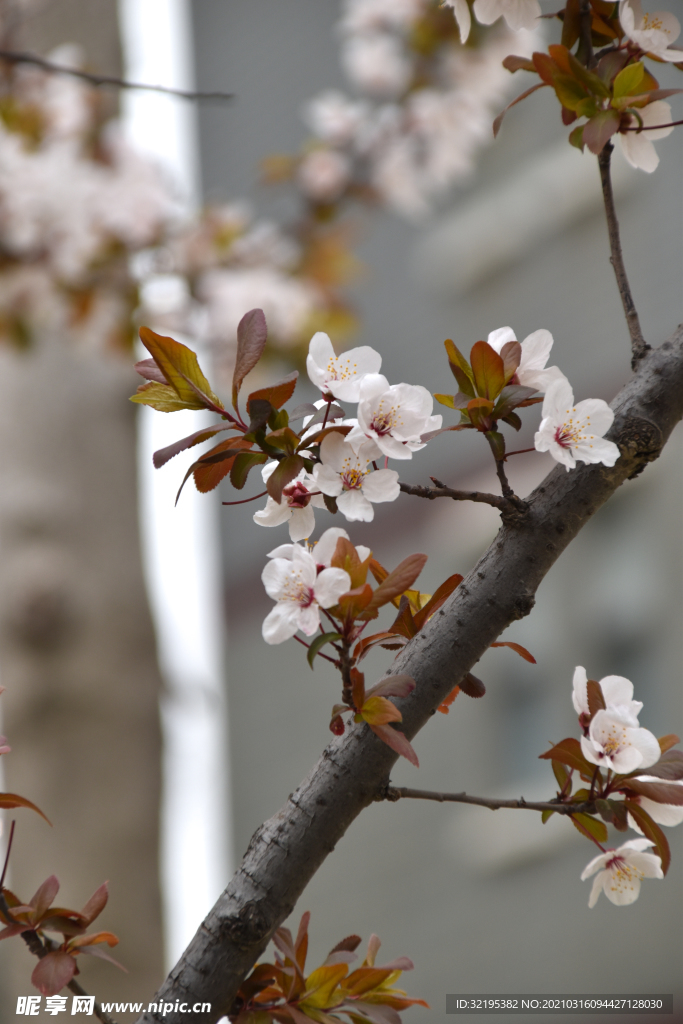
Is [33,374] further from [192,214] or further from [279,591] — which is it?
[279,591]

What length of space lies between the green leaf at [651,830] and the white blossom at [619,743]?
3 cm

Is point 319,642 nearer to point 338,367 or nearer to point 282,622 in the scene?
point 282,622

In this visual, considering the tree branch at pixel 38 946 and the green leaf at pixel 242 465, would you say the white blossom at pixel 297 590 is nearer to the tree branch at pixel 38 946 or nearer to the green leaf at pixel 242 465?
the green leaf at pixel 242 465

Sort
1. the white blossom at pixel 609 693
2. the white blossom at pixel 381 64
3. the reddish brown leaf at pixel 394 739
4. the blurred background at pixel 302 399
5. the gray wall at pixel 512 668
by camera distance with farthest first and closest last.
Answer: the gray wall at pixel 512 668 < the white blossom at pixel 381 64 < the blurred background at pixel 302 399 < the white blossom at pixel 609 693 < the reddish brown leaf at pixel 394 739

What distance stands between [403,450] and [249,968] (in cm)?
32

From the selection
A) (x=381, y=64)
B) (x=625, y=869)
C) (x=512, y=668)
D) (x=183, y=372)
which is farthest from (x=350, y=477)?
(x=512, y=668)

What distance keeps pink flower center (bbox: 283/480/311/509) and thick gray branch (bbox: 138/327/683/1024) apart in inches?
4.3

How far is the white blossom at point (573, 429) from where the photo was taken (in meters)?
0.55

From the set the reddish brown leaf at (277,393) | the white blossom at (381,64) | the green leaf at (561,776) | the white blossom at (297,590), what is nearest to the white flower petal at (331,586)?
the white blossom at (297,590)

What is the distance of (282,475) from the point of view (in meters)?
0.54

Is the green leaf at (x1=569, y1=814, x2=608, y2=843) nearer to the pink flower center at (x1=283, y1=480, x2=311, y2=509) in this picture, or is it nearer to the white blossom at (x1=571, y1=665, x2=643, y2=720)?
the white blossom at (x1=571, y1=665, x2=643, y2=720)

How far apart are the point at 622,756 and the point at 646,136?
0.45 m

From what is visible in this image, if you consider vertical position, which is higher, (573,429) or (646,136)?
(646,136)

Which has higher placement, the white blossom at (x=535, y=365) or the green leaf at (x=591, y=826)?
the white blossom at (x=535, y=365)
